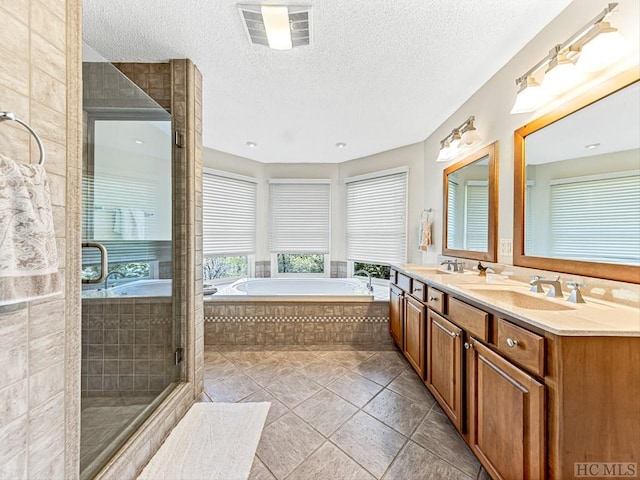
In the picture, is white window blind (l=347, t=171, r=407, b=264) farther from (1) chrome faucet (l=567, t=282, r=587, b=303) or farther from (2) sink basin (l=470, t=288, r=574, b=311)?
(1) chrome faucet (l=567, t=282, r=587, b=303)

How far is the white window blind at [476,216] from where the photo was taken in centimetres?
208

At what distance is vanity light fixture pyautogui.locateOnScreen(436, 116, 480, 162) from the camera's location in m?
2.16

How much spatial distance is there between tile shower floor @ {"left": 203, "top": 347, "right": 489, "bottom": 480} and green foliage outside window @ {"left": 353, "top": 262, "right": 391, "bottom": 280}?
1267 millimetres

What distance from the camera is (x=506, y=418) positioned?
1091 millimetres

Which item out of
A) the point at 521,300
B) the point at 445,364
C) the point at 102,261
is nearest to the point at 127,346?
the point at 102,261

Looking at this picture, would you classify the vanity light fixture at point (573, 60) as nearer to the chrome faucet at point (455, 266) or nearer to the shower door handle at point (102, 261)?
the chrome faucet at point (455, 266)

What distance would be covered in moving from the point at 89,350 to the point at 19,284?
92 centimetres

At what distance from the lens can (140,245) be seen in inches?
68.8

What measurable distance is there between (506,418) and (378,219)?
9.00ft

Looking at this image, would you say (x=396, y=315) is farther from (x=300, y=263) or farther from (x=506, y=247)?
(x=300, y=263)

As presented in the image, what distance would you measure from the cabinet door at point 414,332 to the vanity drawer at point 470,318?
429 mm

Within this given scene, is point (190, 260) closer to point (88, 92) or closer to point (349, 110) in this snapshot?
point (88, 92)

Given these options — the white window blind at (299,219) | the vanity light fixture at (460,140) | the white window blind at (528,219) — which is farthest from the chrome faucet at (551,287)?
the white window blind at (299,219)

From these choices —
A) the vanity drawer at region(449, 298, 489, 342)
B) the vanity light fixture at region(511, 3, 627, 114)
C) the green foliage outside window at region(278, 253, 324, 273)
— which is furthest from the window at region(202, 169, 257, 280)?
the vanity light fixture at region(511, 3, 627, 114)
